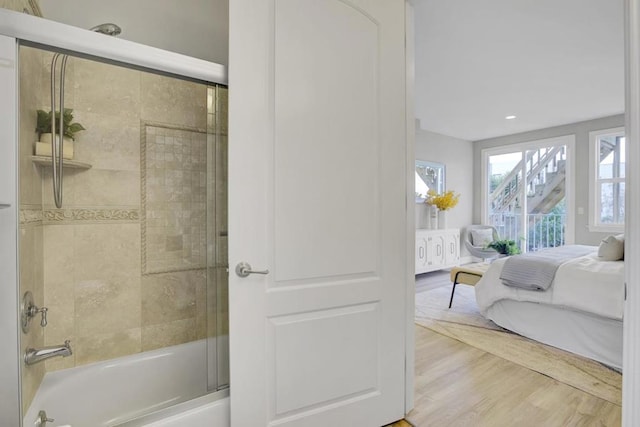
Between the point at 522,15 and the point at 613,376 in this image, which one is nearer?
the point at 613,376

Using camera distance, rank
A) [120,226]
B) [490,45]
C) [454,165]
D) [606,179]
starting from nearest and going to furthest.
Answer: [120,226], [490,45], [606,179], [454,165]

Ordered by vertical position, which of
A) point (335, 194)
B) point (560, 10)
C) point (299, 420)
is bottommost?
point (299, 420)

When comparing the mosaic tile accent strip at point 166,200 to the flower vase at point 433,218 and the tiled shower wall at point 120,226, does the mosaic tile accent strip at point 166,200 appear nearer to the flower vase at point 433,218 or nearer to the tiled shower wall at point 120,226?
the tiled shower wall at point 120,226

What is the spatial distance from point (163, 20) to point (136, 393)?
196 cm

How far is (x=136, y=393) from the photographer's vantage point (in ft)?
5.34

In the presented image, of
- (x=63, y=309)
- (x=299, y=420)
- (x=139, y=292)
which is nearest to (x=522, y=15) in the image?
(x=299, y=420)

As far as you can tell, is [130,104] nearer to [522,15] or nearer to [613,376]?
[522,15]

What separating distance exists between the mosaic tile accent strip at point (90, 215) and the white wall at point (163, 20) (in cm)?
92

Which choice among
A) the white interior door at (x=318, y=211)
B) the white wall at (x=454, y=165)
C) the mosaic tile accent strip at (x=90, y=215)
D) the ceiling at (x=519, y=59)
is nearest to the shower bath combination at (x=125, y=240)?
the mosaic tile accent strip at (x=90, y=215)

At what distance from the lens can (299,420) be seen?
150 centimetres

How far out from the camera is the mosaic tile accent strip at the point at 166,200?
5.96 ft

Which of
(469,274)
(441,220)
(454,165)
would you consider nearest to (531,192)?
(454,165)

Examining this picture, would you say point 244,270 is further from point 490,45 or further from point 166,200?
point 490,45

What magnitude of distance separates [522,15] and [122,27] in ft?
8.78
